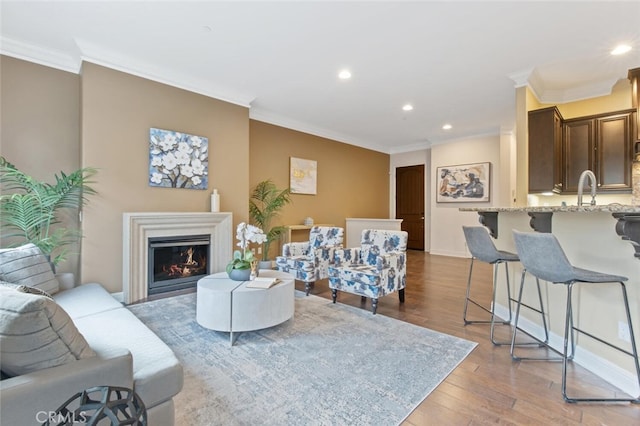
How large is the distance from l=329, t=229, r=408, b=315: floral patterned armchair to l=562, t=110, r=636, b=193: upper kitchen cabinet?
293 centimetres

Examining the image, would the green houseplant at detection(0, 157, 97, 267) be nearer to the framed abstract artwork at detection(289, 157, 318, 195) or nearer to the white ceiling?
the white ceiling

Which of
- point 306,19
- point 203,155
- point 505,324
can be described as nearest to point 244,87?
point 203,155

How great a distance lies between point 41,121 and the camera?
3.32 m

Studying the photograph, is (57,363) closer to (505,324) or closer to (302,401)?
(302,401)

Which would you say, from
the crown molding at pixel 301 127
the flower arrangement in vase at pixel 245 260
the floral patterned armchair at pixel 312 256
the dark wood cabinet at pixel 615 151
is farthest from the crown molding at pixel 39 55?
the dark wood cabinet at pixel 615 151

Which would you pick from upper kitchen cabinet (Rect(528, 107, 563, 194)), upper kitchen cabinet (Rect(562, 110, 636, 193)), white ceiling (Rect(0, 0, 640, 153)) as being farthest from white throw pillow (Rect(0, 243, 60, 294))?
upper kitchen cabinet (Rect(562, 110, 636, 193))

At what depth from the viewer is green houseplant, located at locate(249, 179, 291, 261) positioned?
5.19 meters

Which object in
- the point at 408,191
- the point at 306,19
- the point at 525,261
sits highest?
the point at 306,19

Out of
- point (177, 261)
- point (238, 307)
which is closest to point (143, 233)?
point (177, 261)

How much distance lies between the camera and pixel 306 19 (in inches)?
108

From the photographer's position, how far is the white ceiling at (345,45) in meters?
2.63

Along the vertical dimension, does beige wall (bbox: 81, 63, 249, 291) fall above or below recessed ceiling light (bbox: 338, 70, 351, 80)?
below

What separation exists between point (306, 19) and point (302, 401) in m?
3.08

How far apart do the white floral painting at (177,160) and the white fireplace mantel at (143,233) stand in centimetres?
44
